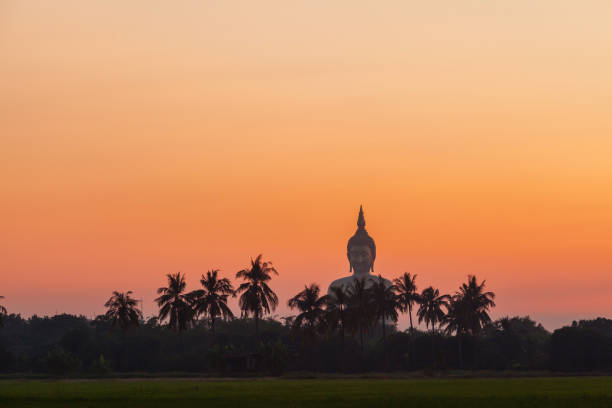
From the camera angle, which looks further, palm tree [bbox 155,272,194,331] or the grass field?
palm tree [bbox 155,272,194,331]

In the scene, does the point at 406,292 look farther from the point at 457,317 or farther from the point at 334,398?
the point at 334,398

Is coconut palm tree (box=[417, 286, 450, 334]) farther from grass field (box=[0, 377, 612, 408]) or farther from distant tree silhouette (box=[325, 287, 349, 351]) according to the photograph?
grass field (box=[0, 377, 612, 408])

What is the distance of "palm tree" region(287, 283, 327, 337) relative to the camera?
412ft

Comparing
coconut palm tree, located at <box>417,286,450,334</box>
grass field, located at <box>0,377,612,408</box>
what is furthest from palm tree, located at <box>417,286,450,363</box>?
grass field, located at <box>0,377,612,408</box>

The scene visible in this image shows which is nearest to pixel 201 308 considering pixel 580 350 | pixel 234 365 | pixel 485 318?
pixel 234 365

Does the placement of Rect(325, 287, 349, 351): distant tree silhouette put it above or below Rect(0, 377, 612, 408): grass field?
above

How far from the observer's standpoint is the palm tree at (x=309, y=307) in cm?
12544

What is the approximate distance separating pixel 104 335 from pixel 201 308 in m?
20.1

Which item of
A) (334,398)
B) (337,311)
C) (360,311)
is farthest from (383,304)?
(334,398)

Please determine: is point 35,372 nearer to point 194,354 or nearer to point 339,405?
point 194,354

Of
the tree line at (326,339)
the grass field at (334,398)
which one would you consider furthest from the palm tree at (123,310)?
the grass field at (334,398)

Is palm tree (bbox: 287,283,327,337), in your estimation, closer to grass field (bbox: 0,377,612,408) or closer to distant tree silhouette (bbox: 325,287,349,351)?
distant tree silhouette (bbox: 325,287,349,351)

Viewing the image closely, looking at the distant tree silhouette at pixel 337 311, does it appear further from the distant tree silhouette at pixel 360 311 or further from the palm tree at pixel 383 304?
the palm tree at pixel 383 304

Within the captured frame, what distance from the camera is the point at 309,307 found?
125812 millimetres
